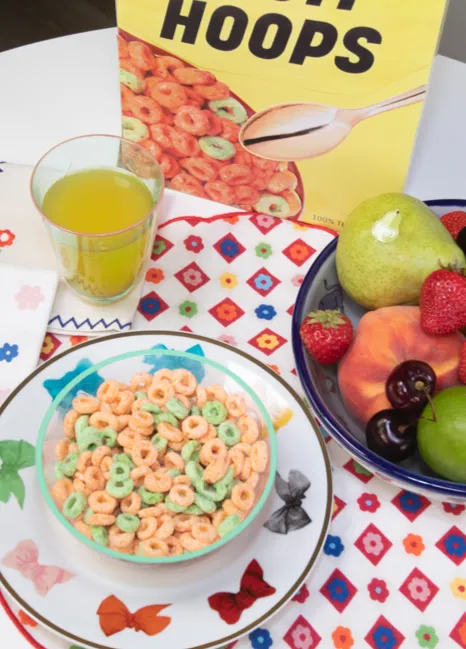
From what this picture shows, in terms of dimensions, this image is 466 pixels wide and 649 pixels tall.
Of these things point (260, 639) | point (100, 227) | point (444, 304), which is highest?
point (444, 304)

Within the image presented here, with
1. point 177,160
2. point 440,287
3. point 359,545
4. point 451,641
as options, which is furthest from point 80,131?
point 451,641

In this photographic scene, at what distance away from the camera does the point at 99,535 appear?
0.66 metres

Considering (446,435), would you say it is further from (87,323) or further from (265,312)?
(87,323)

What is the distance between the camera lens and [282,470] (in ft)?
2.50

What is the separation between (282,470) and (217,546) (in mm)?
133

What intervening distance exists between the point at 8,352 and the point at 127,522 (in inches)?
11.5

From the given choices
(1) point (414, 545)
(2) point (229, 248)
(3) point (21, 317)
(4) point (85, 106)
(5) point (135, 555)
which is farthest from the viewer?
(4) point (85, 106)

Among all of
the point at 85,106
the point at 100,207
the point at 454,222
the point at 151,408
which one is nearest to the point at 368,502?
the point at 151,408

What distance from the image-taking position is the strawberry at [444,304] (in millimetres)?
767

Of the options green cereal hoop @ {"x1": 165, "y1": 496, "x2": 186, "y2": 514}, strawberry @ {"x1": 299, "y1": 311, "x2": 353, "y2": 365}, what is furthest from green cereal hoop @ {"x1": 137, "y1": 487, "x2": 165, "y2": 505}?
strawberry @ {"x1": 299, "y1": 311, "x2": 353, "y2": 365}

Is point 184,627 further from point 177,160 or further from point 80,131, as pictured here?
point 80,131

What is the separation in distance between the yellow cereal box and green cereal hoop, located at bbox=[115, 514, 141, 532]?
500 mm

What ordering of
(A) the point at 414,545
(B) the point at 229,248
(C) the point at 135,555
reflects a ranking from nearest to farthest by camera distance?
(C) the point at 135,555 → (A) the point at 414,545 → (B) the point at 229,248

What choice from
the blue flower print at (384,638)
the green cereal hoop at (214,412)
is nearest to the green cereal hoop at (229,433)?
the green cereal hoop at (214,412)
